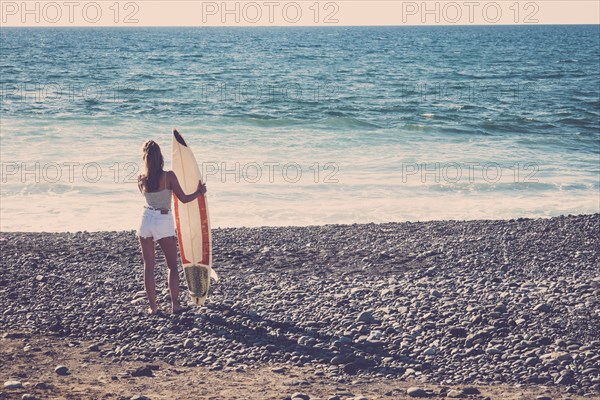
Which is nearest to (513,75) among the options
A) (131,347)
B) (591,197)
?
(591,197)

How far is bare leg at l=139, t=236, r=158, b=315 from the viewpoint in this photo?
26.2ft

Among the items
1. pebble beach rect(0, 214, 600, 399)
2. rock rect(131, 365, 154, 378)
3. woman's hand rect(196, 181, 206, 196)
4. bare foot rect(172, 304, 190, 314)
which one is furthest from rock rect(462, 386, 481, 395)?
woman's hand rect(196, 181, 206, 196)

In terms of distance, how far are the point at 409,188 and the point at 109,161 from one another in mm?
7936

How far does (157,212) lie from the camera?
7.82m

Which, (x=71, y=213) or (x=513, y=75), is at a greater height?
(x=513, y=75)

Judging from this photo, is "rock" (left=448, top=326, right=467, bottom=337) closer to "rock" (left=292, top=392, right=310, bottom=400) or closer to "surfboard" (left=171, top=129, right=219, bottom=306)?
"rock" (left=292, top=392, right=310, bottom=400)

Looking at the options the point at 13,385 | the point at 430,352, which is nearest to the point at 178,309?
the point at 13,385

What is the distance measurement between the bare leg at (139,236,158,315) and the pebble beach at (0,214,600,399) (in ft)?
0.62

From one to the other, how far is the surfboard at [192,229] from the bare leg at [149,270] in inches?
20.1

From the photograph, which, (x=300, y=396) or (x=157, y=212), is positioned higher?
(x=157, y=212)

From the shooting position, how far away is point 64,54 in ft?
229

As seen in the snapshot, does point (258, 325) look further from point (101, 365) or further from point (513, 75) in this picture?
point (513, 75)

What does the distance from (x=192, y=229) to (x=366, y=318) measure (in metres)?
2.36

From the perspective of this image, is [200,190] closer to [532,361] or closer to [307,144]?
[532,361]
